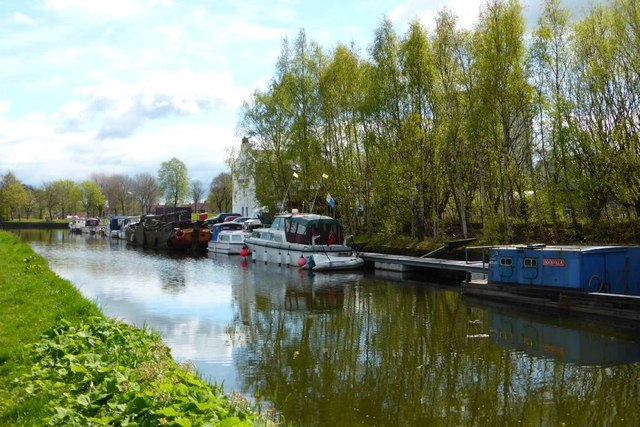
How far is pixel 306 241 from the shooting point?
3347 centimetres

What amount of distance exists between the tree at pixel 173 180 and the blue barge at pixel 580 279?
88418 millimetres

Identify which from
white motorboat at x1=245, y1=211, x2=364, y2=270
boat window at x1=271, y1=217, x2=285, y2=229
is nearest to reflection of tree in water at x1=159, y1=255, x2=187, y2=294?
white motorboat at x1=245, y1=211, x2=364, y2=270

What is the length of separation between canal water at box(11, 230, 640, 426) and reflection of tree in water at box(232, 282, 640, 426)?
32mm

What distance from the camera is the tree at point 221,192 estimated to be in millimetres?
97562

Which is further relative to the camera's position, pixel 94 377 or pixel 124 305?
pixel 124 305

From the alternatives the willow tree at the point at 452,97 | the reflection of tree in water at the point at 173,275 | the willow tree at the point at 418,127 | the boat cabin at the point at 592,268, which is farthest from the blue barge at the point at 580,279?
the reflection of tree in water at the point at 173,275

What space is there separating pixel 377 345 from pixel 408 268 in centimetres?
1548

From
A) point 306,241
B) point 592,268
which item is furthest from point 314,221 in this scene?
point 592,268

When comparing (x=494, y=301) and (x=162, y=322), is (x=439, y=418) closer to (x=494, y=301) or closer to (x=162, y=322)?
(x=162, y=322)

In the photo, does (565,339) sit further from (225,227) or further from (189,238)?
(189,238)

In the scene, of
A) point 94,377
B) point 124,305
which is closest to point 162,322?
point 124,305

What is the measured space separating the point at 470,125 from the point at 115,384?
24475mm

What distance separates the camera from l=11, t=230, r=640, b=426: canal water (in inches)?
370

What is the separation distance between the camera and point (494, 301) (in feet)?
67.2
